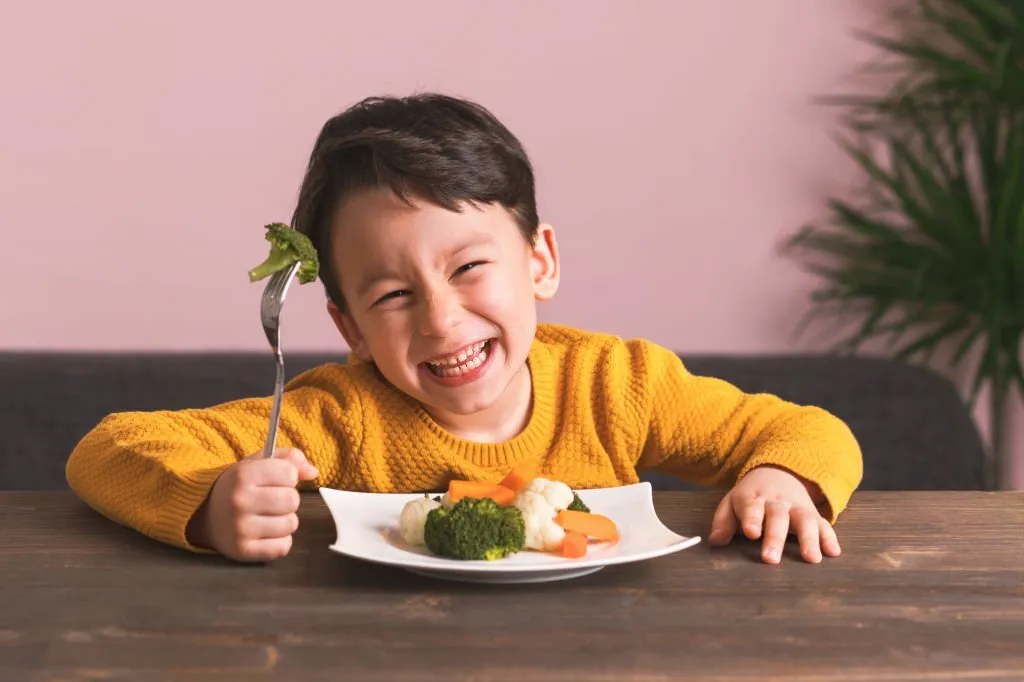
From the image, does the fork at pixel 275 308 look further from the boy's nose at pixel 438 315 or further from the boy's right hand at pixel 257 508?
the boy's nose at pixel 438 315

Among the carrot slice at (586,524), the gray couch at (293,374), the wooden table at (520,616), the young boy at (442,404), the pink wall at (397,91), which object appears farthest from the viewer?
the pink wall at (397,91)

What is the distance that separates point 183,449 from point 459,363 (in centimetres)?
32

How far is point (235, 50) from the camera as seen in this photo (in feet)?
9.86

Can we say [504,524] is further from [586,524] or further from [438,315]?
[438,315]

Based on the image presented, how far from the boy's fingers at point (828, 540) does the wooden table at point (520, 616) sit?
0.01m

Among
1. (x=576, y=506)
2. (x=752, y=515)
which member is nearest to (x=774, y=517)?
(x=752, y=515)

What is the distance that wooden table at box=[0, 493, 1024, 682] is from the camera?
2.94 feet

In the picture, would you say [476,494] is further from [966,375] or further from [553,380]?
[966,375]

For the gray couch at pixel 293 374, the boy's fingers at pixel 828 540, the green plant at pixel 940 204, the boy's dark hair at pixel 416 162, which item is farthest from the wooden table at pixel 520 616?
the green plant at pixel 940 204

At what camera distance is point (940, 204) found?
124 inches

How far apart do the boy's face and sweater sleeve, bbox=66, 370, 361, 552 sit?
0.13 meters

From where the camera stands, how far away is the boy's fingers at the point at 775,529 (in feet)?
3.82

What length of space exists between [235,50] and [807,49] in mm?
1433

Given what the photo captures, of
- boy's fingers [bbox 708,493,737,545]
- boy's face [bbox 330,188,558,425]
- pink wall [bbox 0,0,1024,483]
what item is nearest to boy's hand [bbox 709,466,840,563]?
boy's fingers [bbox 708,493,737,545]
